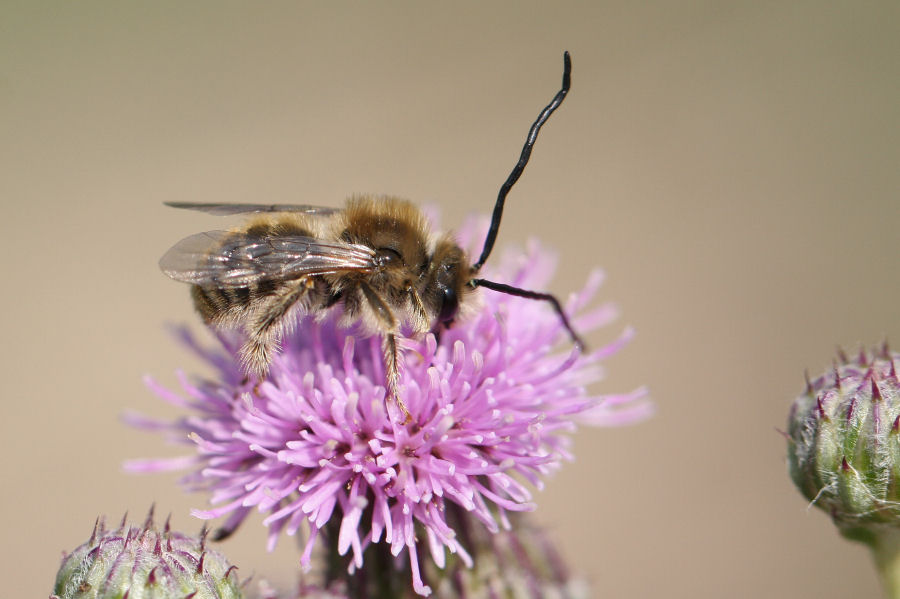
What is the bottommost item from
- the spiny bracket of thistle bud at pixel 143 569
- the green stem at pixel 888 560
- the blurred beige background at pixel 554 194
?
the green stem at pixel 888 560

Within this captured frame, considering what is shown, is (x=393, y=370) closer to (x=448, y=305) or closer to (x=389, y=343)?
(x=389, y=343)

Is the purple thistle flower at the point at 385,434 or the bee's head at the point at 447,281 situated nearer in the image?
the purple thistle flower at the point at 385,434

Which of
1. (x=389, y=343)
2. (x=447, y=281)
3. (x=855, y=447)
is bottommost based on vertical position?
(x=855, y=447)

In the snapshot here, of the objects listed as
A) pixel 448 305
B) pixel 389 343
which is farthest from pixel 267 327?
pixel 448 305

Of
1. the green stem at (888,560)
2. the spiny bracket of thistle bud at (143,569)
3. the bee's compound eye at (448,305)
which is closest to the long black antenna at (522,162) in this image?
the bee's compound eye at (448,305)

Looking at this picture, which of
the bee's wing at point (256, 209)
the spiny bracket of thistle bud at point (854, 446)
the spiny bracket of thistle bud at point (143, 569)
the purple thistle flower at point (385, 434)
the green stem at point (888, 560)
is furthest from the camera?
the bee's wing at point (256, 209)

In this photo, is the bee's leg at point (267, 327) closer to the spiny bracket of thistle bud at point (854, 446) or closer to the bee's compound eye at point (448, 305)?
the bee's compound eye at point (448, 305)

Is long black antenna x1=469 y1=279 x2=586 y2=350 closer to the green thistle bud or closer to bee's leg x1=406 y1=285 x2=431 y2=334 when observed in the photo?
bee's leg x1=406 y1=285 x2=431 y2=334
